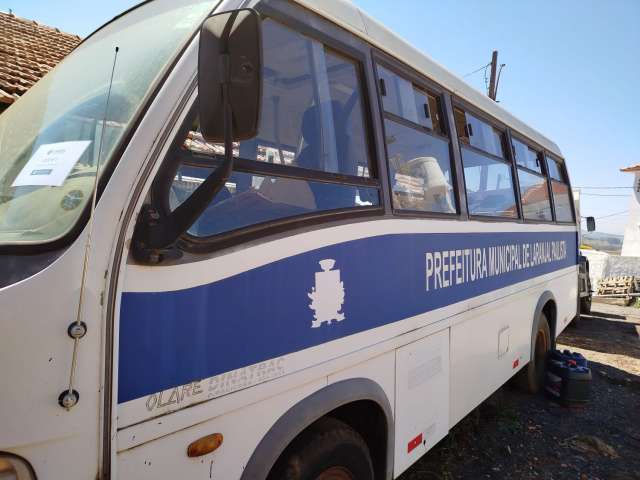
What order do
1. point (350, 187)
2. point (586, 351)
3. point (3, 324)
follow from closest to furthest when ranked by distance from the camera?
point (3, 324)
point (350, 187)
point (586, 351)

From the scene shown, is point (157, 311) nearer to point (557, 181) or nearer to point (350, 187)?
point (350, 187)

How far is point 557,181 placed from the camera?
19.8ft

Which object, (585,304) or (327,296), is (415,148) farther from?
(585,304)

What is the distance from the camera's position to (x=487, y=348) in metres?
3.52

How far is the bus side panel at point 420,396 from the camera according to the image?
94.4 inches

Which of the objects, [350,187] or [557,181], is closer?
[350,187]

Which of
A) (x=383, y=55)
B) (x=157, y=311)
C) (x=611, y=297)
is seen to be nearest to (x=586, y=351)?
(x=383, y=55)

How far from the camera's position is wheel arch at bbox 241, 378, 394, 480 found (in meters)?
1.60

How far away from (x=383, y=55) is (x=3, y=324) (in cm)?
220

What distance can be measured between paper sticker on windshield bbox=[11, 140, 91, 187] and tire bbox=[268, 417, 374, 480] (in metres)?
1.36

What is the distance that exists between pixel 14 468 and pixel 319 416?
110 centimetres

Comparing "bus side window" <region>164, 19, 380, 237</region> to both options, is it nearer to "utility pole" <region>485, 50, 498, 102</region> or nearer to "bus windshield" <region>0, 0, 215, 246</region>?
"bus windshield" <region>0, 0, 215, 246</region>

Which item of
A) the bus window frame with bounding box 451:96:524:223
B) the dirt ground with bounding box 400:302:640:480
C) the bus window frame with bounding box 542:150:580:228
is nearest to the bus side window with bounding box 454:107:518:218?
the bus window frame with bounding box 451:96:524:223

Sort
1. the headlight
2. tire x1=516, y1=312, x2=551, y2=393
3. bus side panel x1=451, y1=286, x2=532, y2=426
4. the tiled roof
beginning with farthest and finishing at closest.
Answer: the tiled roof < tire x1=516, y1=312, x2=551, y2=393 < bus side panel x1=451, y1=286, x2=532, y2=426 < the headlight
